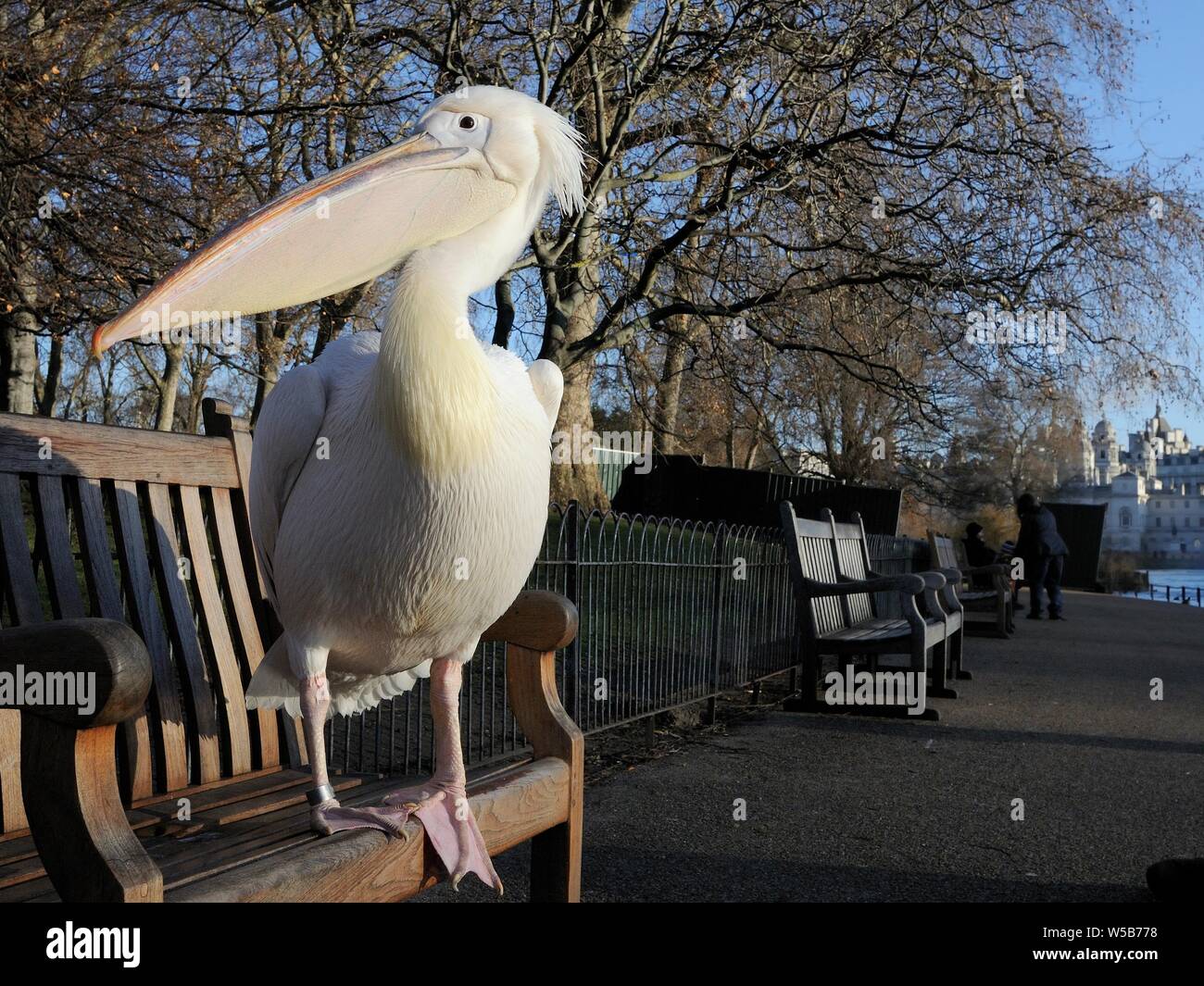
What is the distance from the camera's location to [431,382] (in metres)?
1.77

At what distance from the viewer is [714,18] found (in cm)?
844

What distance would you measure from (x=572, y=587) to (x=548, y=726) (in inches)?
107

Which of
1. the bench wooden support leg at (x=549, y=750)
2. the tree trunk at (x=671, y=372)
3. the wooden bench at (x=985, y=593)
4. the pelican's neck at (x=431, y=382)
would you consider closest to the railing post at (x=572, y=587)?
the bench wooden support leg at (x=549, y=750)

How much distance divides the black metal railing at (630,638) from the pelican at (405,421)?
246 centimetres

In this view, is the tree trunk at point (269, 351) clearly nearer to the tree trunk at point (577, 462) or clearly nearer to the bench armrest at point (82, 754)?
the tree trunk at point (577, 462)

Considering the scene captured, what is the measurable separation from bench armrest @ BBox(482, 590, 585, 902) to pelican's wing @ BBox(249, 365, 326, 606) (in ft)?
2.22

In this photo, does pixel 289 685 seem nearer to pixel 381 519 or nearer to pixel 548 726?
pixel 381 519

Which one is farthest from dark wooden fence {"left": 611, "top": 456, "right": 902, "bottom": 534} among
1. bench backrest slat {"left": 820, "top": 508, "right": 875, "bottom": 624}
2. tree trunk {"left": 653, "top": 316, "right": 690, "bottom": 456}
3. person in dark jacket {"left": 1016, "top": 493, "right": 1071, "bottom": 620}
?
bench backrest slat {"left": 820, "top": 508, "right": 875, "bottom": 624}

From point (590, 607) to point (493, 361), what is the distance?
12.0ft

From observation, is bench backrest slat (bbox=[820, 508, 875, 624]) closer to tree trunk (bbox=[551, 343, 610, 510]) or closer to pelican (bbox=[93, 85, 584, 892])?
tree trunk (bbox=[551, 343, 610, 510])

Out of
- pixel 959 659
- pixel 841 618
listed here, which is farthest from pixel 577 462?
pixel 959 659

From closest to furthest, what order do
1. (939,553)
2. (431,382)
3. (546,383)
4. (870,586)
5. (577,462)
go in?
(431,382), (546,383), (870,586), (577,462), (939,553)

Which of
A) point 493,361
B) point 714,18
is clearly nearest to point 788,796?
point 493,361

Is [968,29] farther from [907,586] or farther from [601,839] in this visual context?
[601,839]
